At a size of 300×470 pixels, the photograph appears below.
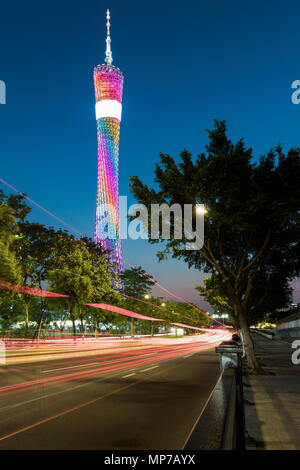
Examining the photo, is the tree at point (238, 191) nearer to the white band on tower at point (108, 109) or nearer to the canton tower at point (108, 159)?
the canton tower at point (108, 159)

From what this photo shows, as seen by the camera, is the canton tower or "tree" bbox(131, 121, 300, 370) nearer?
"tree" bbox(131, 121, 300, 370)

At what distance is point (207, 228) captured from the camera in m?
20.4

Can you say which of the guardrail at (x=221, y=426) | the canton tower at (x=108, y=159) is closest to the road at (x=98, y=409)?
the guardrail at (x=221, y=426)

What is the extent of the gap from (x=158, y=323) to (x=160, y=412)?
275ft

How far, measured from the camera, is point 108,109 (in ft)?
256

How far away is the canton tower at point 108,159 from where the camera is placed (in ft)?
220

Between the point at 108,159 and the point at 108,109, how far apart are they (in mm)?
13856

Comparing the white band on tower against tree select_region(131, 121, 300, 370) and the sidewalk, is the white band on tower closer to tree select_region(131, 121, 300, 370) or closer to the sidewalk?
tree select_region(131, 121, 300, 370)

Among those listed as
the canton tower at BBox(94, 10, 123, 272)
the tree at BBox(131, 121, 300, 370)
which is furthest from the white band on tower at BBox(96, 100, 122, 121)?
the tree at BBox(131, 121, 300, 370)

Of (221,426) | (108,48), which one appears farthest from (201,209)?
(108,48)

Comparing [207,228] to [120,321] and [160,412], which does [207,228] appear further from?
[120,321]

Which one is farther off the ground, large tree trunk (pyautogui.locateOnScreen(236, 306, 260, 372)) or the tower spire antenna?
the tower spire antenna

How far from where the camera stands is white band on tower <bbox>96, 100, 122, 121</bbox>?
253ft
